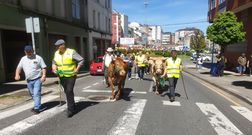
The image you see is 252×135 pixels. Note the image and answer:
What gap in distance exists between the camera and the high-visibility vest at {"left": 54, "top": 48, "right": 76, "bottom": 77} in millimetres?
7035

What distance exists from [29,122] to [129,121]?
250 centimetres

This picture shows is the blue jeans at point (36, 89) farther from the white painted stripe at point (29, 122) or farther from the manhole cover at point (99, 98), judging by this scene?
the manhole cover at point (99, 98)

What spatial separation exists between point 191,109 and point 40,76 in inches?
185

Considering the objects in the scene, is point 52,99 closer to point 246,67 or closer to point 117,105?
point 117,105

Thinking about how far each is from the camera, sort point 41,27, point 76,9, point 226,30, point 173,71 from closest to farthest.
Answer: point 173,71 < point 226,30 < point 41,27 < point 76,9

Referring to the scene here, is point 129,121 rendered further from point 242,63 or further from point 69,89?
point 242,63

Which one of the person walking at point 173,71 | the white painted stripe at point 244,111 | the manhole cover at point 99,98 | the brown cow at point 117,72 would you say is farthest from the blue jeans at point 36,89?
the white painted stripe at point 244,111

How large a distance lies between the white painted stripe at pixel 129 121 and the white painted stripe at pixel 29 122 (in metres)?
1.96

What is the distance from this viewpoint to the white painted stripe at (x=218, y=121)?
5975 millimetres

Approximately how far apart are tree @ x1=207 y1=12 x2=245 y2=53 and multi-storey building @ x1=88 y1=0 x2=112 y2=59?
720 inches

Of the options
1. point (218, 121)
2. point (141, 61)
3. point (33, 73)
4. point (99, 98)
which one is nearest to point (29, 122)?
point (33, 73)

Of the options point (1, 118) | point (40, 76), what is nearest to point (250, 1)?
point (40, 76)

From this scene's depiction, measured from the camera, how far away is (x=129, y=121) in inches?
259

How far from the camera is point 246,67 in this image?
71.2 feet
